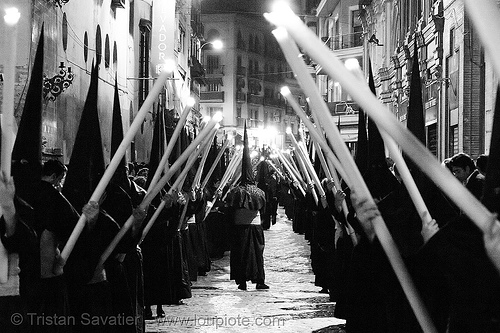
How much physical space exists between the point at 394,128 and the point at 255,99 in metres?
90.3

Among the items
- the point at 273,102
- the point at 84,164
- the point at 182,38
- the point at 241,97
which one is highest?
the point at 273,102

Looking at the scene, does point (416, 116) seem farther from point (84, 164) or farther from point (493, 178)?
point (84, 164)

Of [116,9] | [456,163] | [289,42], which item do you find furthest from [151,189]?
[116,9]

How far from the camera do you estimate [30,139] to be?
20.2 ft

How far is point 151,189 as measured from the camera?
23.7ft

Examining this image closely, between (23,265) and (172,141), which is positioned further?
(172,141)

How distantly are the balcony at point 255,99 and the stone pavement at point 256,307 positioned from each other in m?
72.5

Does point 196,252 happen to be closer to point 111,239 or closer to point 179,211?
point 179,211

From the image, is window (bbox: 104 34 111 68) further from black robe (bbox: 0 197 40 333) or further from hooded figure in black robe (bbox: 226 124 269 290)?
black robe (bbox: 0 197 40 333)

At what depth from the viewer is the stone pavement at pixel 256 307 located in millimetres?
11297

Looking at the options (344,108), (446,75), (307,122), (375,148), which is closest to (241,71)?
(344,108)

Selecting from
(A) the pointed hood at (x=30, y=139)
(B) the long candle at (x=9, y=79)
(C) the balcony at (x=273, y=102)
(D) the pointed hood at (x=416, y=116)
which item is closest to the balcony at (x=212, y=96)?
(C) the balcony at (x=273, y=102)

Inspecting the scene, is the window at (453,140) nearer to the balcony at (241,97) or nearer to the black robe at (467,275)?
the black robe at (467,275)

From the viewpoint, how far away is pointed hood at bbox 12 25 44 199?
6168mm
